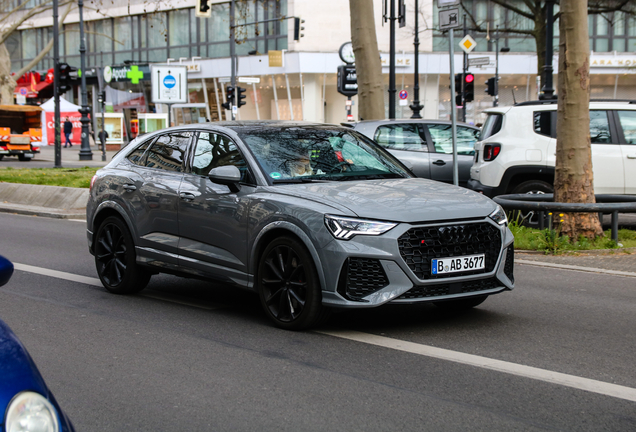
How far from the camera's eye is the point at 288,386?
15.3 feet

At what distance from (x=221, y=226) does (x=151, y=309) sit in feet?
3.54

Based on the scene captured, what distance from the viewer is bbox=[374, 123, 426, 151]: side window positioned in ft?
48.1

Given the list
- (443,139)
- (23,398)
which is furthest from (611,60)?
(23,398)

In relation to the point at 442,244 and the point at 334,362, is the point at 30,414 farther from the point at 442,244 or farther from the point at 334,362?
the point at 442,244

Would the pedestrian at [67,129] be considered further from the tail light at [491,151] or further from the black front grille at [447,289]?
the black front grille at [447,289]

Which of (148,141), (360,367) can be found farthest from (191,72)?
(360,367)

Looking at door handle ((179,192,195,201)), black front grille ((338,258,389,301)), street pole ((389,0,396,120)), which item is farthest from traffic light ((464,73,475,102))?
black front grille ((338,258,389,301))

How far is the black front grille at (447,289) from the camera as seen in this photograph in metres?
5.59

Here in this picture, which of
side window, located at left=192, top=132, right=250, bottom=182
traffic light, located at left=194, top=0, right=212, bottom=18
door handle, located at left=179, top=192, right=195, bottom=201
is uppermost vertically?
traffic light, located at left=194, top=0, right=212, bottom=18

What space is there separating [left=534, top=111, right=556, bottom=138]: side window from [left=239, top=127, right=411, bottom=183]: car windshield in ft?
19.3

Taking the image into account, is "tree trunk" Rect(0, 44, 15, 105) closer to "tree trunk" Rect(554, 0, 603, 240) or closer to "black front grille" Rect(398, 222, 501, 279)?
"tree trunk" Rect(554, 0, 603, 240)

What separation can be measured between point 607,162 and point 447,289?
24.0 feet

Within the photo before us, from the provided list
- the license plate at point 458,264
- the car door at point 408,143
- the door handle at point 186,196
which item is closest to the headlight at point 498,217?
the license plate at point 458,264

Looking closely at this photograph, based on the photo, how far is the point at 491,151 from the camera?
12359mm
